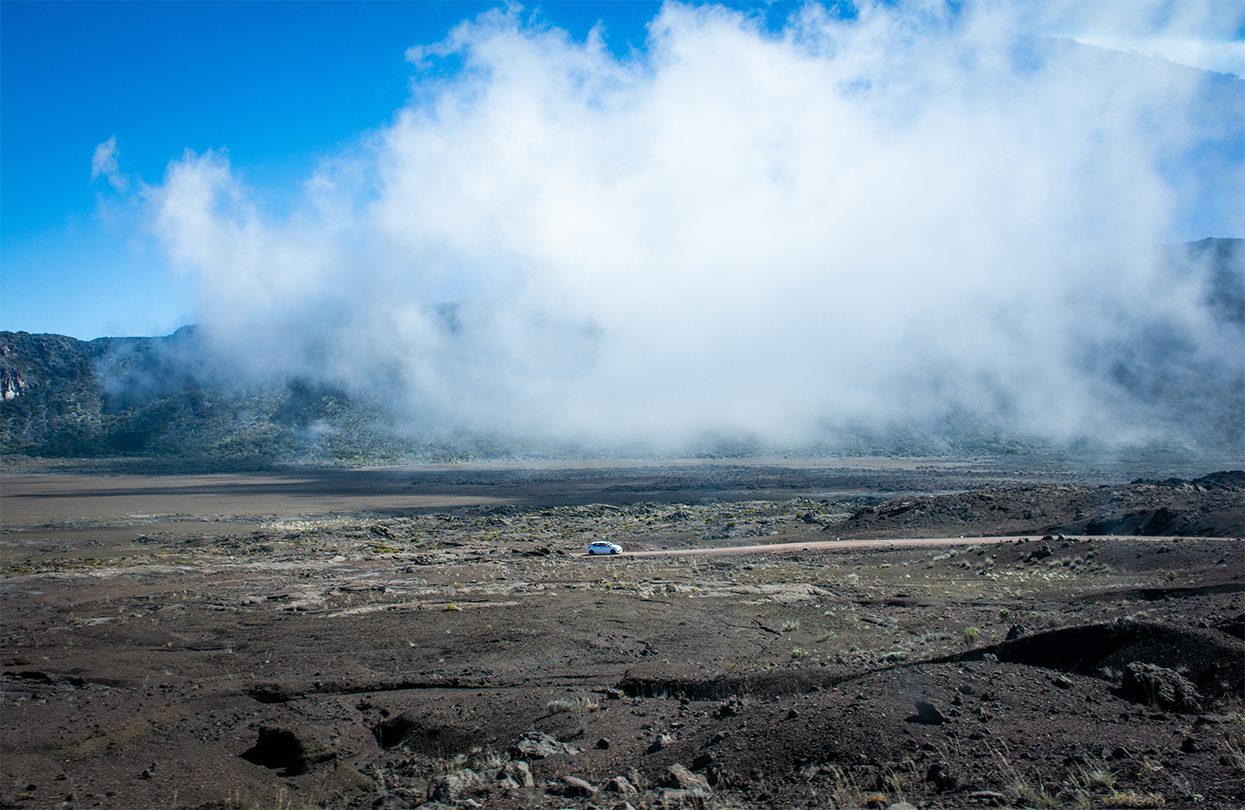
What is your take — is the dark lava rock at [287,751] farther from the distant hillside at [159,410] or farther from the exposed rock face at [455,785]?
the distant hillside at [159,410]

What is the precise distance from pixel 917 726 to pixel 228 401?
524ft

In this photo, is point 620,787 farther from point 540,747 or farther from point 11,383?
point 11,383

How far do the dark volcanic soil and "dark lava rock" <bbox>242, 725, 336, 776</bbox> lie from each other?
0.04 metres


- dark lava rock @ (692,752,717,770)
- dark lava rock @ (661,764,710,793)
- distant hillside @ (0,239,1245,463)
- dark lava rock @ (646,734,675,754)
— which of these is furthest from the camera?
distant hillside @ (0,239,1245,463)

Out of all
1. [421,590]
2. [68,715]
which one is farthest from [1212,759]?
[421,590]

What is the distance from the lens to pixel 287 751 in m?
11.4

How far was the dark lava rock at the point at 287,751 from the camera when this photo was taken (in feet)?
36.4

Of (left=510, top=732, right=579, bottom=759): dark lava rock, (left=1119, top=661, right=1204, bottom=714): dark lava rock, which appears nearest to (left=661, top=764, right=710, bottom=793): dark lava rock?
(left=510, top=732, right=579, bottom=759): dark lava rock

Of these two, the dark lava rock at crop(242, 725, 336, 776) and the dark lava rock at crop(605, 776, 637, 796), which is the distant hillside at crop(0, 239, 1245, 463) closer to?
the dark lava rock at crop(242, 725, 336, 776)

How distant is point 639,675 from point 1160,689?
7.73 meters

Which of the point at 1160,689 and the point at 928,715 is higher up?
the point at 1160,689

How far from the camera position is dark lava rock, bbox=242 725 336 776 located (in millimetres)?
11102

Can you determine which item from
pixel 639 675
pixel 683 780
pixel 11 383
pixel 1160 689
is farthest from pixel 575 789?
pixel 11 383

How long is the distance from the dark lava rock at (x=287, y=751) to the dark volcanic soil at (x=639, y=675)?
40 mm
